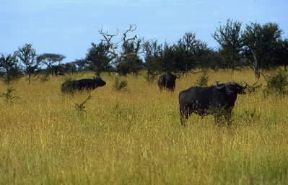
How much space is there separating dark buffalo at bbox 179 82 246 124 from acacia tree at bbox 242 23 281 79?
77.3 feet

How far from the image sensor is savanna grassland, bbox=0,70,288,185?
7203 millimetres

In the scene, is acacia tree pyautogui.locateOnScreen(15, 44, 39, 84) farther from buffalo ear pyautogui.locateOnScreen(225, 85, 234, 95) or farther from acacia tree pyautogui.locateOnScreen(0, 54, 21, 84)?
buffalo ear pyautogui.locateOnScreen(225, 85, 234, 95)

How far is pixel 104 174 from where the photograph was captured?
7160 millimetres

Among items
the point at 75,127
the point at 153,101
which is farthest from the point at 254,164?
the point at 153,101

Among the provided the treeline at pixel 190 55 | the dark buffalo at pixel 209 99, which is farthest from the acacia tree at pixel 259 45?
the dark buffalo at pixel 209 99

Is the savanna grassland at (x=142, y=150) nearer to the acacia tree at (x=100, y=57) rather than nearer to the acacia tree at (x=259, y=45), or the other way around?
the acacia tree at (x=259, y=45)

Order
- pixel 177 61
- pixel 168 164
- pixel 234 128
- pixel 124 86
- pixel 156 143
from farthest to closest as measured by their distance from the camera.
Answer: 1. pixel 177 61
2. pixel 124 86
3. pixel 234 128
4. pixel 156 143
5. pixel 168 164

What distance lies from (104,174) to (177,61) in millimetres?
32624

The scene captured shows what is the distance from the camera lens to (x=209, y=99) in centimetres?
1354

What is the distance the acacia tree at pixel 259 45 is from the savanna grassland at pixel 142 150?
24.0m

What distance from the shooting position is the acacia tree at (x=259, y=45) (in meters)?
37.8

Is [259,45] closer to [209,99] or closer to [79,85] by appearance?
[79,85]

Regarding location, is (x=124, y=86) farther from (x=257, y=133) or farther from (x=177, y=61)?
(x=257, y=133)

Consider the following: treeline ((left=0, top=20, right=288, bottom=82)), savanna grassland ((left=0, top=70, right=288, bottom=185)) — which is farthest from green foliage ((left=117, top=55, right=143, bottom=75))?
savanna grassland ((left=0, top=70, right=288, bottom=185))
